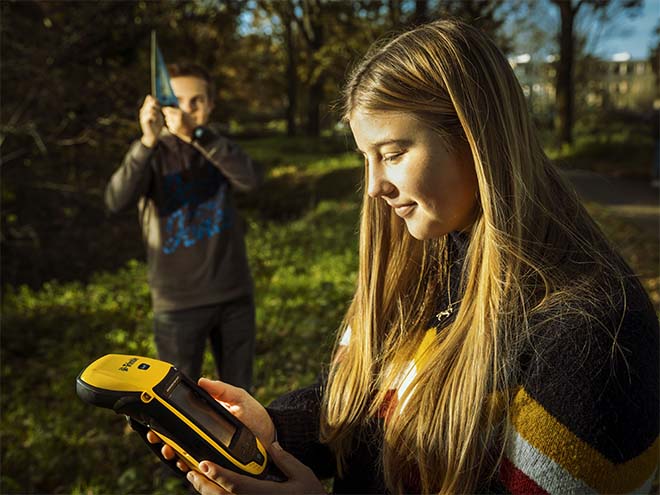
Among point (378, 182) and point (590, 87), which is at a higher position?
point (378, 182)

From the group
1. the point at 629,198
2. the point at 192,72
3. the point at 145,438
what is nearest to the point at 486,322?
the point at 145,438

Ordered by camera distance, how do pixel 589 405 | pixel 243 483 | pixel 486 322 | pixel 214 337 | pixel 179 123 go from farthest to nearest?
pixel 214 337
pixel 179 123
pixel 243 483
pixel 486 322
pixel 589 405

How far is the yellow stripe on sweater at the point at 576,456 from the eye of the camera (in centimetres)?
131

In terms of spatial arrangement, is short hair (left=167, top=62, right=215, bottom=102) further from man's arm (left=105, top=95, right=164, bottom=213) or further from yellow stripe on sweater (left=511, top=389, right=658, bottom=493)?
yellow stripe on sweater (left=511, top=389, right=658, bottom=493)

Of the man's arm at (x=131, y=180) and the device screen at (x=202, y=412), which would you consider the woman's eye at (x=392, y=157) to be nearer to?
the device screen at (x=202, y=412)

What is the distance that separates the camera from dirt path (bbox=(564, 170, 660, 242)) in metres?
10.1

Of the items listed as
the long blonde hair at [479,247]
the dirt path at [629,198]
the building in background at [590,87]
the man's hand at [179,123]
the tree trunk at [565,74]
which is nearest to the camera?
the long blonde hair at [479,247]

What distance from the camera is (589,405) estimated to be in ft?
4.30

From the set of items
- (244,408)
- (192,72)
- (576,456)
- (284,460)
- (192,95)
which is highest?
(192,72)

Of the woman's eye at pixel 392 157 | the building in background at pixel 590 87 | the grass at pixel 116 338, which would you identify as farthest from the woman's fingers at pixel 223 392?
the building in background at pixel 590 87

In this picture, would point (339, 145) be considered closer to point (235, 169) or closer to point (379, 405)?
point (235, 169)

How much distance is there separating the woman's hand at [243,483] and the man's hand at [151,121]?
6.99 ft

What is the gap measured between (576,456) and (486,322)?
32 cm

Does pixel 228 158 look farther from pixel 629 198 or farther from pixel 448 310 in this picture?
pixel 629 198
